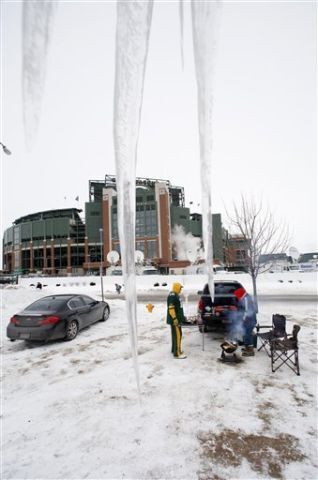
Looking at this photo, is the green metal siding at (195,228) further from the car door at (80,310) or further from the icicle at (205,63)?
the icicle at (205,63)

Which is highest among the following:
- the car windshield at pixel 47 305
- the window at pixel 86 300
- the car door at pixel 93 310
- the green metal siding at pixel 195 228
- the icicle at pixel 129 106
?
the green metal siding at pixel 195 228

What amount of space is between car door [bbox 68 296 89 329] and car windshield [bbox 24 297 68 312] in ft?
1.06

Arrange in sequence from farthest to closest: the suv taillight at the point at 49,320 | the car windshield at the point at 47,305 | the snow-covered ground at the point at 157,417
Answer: the car windshield at the point at 47,305 → the suv taillight at the point at 49,320 → the snow-covered ground at the point at 157,417

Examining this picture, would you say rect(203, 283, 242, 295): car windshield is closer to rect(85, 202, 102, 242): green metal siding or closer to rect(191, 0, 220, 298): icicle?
rect(191, 0, 220, 298): icicle

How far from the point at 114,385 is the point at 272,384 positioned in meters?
2.83

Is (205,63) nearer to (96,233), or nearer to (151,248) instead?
(151,248)

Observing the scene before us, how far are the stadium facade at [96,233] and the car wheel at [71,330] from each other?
46.1 metres

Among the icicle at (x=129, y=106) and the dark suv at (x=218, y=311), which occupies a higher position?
the icicle at (x=129, y=106)

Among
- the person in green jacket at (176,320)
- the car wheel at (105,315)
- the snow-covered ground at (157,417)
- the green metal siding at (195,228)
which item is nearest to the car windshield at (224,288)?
the snow-covered ground at (157,417)

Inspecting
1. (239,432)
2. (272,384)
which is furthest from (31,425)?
(272,384)

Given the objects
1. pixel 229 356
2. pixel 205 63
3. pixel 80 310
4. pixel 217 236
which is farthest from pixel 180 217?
pixel 205 63

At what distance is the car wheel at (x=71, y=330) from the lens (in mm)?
7367

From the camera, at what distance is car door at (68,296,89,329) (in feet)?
25.8

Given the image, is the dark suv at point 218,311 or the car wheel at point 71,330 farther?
the car wheel at point 71,330
